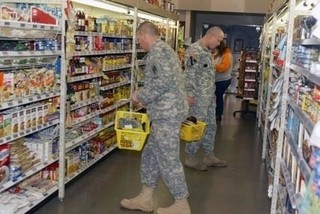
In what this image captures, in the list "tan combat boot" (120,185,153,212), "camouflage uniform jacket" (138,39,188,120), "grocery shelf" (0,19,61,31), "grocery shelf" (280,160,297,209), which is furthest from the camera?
"tan combat boot" (120,185,153,212)

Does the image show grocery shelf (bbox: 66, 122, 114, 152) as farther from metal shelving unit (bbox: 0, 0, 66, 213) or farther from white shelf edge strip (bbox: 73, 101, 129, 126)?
metal shelving unit (bbox: 0, 0, 66, 213)

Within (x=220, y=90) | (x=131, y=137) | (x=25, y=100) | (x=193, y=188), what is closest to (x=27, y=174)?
(x=25, y=100)

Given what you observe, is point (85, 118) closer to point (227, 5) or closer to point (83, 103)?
point (83, 103)

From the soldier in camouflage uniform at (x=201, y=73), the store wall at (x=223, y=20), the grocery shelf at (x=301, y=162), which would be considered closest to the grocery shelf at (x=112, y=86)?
the soldier in camouflage uniform at (x=201, y=73)

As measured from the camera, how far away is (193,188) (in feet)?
17.8

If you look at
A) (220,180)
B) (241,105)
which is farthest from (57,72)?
(241,105)

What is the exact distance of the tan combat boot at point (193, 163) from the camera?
20.6 ft

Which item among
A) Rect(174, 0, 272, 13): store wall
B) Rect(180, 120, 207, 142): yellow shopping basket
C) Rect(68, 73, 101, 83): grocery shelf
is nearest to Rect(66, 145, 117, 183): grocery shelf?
Rect(68, 73, 101, 83): grocery shelf

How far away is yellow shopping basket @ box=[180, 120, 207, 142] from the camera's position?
5547 mm

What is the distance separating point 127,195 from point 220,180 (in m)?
1.38

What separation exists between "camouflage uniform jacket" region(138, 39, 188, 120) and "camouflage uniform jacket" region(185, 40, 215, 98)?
165 cm

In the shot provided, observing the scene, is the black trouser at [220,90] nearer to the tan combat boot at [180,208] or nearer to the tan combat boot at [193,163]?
the tan combat boot at [193,163]

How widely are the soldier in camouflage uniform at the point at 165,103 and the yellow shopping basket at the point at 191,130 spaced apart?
1.14m

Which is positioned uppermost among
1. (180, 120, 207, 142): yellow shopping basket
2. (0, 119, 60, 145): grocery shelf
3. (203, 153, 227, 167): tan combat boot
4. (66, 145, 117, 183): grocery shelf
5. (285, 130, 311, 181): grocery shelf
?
(285, 130, 311, 181): grocery shelf
